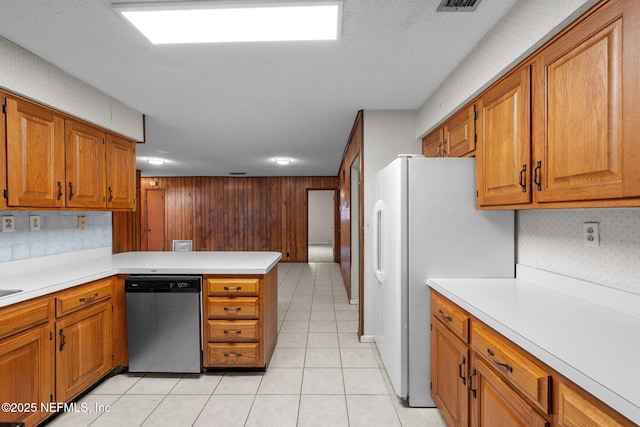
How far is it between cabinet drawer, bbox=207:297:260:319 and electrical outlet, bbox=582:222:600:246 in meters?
2.15

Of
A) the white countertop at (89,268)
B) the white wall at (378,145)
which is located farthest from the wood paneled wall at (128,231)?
the white wall at (378,145)

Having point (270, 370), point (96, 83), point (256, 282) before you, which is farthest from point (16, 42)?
point (270, 370)

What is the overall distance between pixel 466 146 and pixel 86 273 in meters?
2.88

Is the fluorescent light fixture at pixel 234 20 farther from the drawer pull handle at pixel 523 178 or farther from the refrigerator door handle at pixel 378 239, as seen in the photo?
the refrigerator door handle at pixel 378 239

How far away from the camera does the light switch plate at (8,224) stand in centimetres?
224

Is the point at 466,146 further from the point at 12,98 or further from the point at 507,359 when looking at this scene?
the point at 12,98

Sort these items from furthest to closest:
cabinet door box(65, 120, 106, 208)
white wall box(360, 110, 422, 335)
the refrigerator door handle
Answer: white wall box(360, 110, 422, 335) → the refrigerator door handle → cabinet door box(65, 120, 106, 208)

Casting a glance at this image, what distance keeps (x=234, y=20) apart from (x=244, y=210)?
6.97m

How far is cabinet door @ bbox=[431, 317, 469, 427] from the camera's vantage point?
161 cm

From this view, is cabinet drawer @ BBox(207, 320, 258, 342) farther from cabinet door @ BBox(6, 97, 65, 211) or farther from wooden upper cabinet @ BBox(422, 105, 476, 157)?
wooden upper cabinet @ BBox(422, 105, 476, 157)

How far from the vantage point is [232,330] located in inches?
98.0

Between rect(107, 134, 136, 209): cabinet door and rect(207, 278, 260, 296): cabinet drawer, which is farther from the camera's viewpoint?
rect(107, 134, 136, 209): cabinet door

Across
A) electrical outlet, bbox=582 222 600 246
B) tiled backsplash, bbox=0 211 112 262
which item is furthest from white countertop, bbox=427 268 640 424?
tiled backsplash, bbox=0 211 112 262

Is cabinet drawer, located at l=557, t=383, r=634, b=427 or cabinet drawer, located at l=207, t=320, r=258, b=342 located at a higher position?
cabinet drawer, located at l=557, t=383, r=634, b=427
